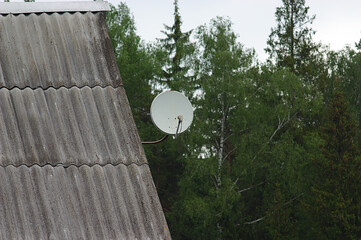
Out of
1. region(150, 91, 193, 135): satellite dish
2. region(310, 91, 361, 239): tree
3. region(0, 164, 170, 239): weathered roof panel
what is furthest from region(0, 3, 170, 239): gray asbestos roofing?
region(310, 91, 361, 239): tree

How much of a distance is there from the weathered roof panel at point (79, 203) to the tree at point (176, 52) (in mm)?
32289

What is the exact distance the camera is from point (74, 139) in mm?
5105

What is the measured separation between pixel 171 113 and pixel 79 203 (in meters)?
2.01

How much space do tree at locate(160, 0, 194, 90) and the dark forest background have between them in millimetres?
138

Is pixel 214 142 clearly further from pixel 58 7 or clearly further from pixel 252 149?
pixel 58 7

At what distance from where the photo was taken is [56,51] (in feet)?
18.0

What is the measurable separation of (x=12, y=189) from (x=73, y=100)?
2.48 feet

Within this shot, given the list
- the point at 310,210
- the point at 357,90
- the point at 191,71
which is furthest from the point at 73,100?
the point at 357,90

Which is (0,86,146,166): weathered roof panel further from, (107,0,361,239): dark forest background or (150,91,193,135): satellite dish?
(107,0,361,239): dark forest background

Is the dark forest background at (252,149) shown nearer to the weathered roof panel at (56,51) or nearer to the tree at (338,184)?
the tree at (338,184)

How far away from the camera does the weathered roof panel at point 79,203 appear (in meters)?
4.74

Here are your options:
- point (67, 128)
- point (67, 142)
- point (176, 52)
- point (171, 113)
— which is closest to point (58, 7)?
point (67, 128)

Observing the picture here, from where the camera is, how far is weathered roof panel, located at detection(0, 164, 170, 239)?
15.6 feet

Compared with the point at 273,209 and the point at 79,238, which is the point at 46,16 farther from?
the point at 273,209
